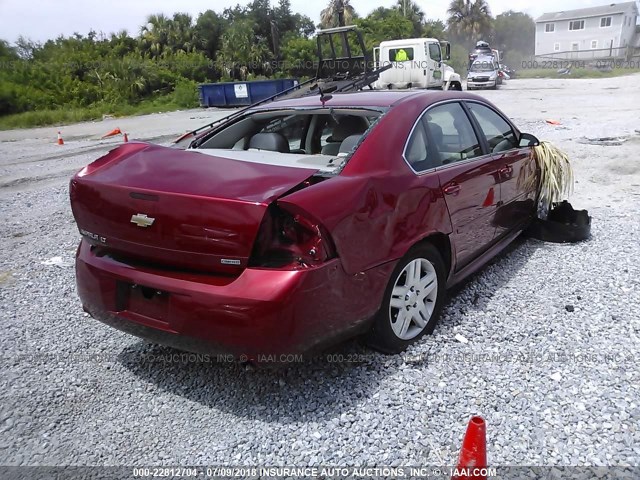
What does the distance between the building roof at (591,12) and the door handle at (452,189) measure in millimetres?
68883

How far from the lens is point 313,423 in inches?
106

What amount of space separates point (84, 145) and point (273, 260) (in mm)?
14407

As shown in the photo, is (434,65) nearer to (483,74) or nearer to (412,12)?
(483,74)

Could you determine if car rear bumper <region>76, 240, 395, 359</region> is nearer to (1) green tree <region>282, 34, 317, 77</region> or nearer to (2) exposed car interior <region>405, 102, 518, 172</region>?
(2) exposed car interior <region>405, 102, 518, 172</region>

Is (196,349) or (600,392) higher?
(196,349)

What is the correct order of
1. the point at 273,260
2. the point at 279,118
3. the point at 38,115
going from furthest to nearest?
1. the point at 38,115
2. the point at 279,118
3. the point at 273,260

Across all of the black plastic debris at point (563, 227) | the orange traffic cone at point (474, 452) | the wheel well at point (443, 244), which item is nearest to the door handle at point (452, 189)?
the wheel well at point (443, 244)

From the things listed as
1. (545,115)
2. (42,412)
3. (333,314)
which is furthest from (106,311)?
(545,115)

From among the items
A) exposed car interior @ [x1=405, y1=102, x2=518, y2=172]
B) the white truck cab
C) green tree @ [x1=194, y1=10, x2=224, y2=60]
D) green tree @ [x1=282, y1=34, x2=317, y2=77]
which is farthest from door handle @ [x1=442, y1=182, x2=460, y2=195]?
green tree @ [x1=194, y1=10, x2=224, y2=60]

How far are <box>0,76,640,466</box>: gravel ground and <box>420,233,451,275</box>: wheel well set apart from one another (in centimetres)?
43

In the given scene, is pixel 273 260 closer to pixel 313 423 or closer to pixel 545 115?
pixel 313 423

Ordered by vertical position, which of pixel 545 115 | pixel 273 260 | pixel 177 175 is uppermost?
pixel 177 175

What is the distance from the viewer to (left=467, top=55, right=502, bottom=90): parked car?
3016 centimetres

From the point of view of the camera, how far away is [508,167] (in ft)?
14.0
